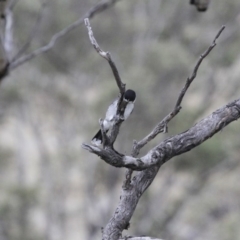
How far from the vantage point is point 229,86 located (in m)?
12.8

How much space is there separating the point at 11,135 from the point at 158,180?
3.91 meters

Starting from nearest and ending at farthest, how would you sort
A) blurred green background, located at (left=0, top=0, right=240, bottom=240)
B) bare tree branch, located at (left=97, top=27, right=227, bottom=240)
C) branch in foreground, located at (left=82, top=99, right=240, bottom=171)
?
branch in foreground, located at (left=82, top=99, right=240, bottom=171) < bare tree branch, located at (left=97, top=27, right=227, bottom=240) < blurred green background, located at (left=0, top=0, right=240, bottom=240)

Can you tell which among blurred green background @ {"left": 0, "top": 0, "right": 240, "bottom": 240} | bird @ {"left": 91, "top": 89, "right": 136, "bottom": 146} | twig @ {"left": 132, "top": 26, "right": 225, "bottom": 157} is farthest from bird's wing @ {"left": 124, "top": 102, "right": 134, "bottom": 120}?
blurred green background @ {"left": 0, "top": 0, "right": 240, "bottom": 240}

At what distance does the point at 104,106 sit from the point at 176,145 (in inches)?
379

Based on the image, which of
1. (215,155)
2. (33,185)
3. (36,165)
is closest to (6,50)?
(215,155)

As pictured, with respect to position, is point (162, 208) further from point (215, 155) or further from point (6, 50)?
point (6, 50)

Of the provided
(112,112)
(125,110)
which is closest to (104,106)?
(112,112)

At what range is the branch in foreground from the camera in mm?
1868

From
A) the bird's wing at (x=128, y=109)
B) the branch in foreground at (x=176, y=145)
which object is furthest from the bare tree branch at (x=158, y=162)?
the bird's wing at (x=128, y=109)

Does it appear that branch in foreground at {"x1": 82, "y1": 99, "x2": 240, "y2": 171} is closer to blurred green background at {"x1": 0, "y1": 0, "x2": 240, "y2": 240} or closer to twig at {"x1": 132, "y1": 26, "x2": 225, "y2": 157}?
twig at {"x1": 132, "y1": 26, "x2": 225, "y2": 157}

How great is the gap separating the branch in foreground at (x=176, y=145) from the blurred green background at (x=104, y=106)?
364 inches

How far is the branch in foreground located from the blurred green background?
9.25m

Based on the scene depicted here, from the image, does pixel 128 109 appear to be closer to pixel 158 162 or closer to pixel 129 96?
pixel 129 96

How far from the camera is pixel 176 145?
207cm
